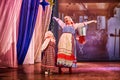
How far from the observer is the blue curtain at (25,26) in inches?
309

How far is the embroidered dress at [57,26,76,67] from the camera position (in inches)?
230

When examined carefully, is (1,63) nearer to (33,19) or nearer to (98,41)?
(33,19)

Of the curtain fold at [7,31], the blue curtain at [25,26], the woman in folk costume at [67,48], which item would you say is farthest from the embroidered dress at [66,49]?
the blue curtain at [25,26]

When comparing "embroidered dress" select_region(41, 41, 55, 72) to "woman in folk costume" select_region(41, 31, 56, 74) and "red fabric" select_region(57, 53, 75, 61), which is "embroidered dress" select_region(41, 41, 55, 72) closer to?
"woman in folk costume" select_region(41, 31, 56, 74)

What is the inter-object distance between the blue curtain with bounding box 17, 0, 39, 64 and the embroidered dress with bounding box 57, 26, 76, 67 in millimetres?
2195

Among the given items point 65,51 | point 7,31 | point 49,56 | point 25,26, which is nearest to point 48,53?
point 49,56

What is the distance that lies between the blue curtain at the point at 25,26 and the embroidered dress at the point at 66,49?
7.20ft

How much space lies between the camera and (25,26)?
25.8 ft

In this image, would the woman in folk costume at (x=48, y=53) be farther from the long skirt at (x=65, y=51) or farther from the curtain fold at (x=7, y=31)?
the curtain fold at (x=7, y=31)

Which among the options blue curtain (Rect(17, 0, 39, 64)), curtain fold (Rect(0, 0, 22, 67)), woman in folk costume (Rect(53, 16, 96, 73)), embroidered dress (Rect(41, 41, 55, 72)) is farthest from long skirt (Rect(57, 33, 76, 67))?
blue curtain (Rect(17, 0, 39, 64))

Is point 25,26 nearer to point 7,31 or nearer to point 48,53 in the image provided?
point 7,31

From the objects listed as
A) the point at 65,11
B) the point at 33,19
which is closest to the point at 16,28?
the point at 33,19

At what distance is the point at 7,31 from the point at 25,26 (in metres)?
0.88

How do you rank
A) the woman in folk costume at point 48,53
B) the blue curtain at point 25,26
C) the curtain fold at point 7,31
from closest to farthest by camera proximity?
the woman in folk costume at point 48,53 < the curtain fold at point 7,31 < the blue curtain at point 25,26
